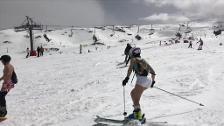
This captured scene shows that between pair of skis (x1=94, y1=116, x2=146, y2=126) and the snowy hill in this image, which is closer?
pair of skis (x1=94, y1=116, x2=146, y2=126)

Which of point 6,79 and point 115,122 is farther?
point 6,79

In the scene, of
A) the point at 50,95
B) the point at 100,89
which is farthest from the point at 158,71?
the point at 50,95

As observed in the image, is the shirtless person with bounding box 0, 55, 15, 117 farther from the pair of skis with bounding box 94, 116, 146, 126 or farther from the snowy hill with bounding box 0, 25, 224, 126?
the pair of skis with bounding box 94, 116, 146, 126

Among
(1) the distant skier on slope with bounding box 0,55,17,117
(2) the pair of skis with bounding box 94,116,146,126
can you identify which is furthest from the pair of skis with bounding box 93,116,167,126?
(1) the distant skier on slope with bounding box 0,55,17,117

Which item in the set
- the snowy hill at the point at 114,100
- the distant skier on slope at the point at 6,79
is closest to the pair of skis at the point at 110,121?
the snowy hill at the point at 114,100

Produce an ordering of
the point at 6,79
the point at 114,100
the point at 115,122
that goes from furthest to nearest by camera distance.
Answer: the point at 114,100, the point at 6,79, the point at 115,122

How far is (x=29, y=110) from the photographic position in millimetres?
11781

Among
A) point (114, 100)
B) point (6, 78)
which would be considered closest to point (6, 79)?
point (6, 78)

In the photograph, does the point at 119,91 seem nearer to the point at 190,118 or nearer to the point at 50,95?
the point at 50,95

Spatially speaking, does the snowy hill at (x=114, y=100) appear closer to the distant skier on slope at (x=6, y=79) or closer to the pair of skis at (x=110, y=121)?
the pair of skis at (x=110, y=121)

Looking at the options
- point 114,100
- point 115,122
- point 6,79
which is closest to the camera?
point 115,122

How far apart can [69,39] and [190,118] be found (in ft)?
381

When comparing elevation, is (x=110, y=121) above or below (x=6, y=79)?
below

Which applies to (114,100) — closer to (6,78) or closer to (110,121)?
(110,121)
